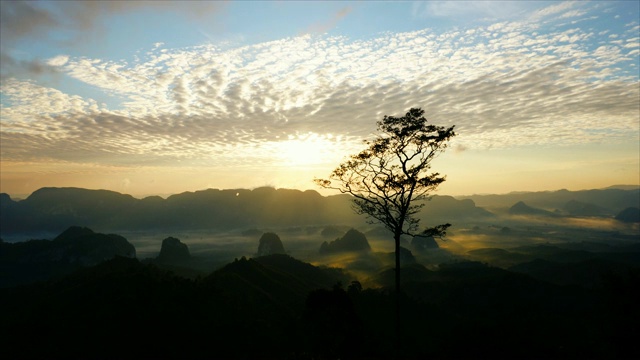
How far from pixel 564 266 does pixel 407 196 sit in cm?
16311

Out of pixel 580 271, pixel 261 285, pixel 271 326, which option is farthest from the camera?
pixel 580 271

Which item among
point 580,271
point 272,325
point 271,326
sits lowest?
point 580,271

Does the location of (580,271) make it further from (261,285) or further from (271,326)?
(271,326)

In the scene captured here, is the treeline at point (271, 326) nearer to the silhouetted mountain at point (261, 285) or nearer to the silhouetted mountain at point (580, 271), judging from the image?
the silhouetted mountain at point (261, 285)

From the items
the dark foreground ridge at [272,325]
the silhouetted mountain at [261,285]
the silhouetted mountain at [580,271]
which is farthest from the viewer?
the silhouetted mountain at [580,271]

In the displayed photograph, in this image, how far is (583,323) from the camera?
7325cm

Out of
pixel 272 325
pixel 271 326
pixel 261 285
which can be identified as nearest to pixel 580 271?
pixel 261 285

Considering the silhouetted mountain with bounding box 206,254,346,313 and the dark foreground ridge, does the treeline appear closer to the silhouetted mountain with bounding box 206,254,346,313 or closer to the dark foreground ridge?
the dark foreground ridge

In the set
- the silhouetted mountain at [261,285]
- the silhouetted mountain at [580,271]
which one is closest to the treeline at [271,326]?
the silhouetted mountain at [261,285]

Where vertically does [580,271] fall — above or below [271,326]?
below

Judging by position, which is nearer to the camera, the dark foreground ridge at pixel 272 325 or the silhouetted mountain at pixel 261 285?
the dark foreground ridge at pixel 272 325

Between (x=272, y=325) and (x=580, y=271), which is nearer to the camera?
(x=272, y=325)

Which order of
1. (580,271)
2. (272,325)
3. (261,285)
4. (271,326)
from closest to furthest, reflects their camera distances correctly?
1. (271,326)
2. (272,325)
3. (261,285)
4. (580,271)

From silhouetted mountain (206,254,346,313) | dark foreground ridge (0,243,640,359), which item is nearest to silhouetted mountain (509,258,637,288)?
dark foreground ridge (0,243,640,359)
